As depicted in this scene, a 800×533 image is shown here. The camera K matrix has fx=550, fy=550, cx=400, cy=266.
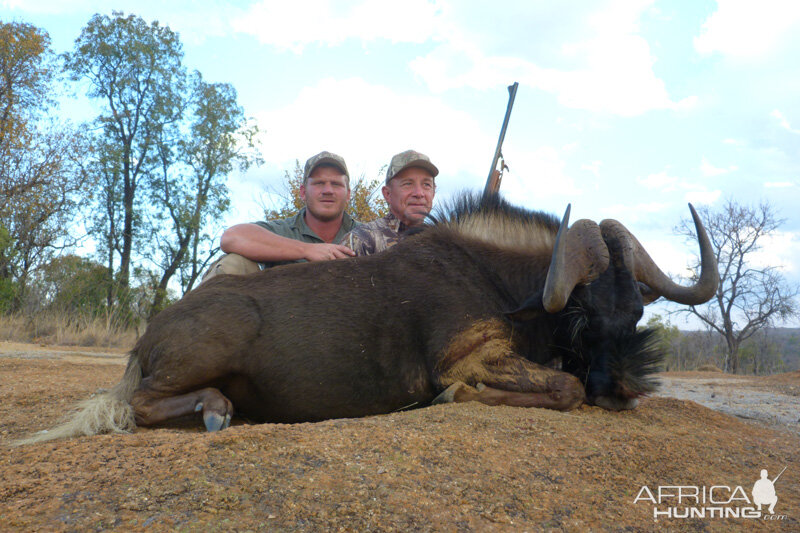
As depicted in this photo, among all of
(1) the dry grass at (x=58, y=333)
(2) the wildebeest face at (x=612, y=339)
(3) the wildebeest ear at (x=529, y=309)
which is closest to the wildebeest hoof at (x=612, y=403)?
(2) the wildebeest face at (x=612, y=339)

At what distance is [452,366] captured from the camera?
3.88 meters

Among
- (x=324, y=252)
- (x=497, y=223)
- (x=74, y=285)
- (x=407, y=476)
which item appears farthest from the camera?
(x=74, y=285)

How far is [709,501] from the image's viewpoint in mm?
2299

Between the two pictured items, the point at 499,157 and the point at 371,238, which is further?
the point at 499,157

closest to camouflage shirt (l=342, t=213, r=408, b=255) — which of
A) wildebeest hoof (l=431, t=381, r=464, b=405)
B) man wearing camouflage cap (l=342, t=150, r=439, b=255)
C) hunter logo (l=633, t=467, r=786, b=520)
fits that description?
man wearing camouflage cap (l=342, t=150, r=439, b=255)

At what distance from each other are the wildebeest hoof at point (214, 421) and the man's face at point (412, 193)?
339 centimetres

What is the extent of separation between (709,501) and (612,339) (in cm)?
153

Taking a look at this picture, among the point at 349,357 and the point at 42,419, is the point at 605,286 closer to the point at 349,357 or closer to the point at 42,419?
the point at 349,357

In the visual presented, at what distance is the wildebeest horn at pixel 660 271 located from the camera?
12.8ft

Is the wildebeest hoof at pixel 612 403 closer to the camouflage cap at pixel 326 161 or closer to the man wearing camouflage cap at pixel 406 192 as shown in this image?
the man wearing camouflage cap at pixel 406 192

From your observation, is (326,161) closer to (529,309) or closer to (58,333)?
(529,309)

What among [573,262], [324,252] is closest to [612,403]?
[573,262]

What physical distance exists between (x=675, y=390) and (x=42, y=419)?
732 centimetres

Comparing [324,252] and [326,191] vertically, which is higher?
[326,191]
